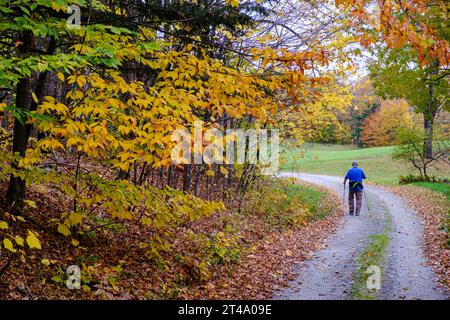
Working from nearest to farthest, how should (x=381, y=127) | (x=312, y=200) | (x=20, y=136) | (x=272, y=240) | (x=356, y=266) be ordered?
1. (x=20, y=136)
2. (x=356, y=266)
3. (x=272, y=240)
4. (x=312, y=200)
5. (x=381, y=127)

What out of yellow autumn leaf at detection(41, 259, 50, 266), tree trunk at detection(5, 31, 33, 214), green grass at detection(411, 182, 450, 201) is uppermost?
tree trunk at detection(5, 31, 33, 214)

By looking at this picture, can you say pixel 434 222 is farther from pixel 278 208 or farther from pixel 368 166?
pixel 368 166

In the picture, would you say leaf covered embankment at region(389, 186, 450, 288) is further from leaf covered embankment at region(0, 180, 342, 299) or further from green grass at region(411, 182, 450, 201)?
leaf covered embankment at region(0, 180, 342, 299)

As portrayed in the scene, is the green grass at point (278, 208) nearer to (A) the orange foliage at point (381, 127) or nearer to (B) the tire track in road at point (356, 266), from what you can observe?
(B) the tire track in road at point (356, 266)

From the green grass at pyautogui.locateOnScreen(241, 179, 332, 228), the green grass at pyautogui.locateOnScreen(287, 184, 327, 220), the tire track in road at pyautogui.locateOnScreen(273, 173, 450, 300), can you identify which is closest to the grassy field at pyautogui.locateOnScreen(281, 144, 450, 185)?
the green grass at pyautogui.locateOnScreen(287, 184, 327, 220)

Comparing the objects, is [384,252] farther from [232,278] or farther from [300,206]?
[300,206]

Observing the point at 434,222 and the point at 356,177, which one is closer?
the point at 434,222

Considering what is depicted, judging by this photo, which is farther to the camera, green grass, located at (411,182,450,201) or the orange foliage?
the orange foliage

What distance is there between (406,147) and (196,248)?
2108cm

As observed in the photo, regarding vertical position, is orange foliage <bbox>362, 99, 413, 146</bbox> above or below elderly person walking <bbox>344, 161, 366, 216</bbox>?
above

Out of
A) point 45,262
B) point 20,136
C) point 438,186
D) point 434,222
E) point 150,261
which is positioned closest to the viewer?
point 45,262

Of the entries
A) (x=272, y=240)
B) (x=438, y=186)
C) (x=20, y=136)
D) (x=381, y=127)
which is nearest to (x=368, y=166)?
(x=438, y=186)

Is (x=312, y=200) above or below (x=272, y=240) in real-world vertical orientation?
above
